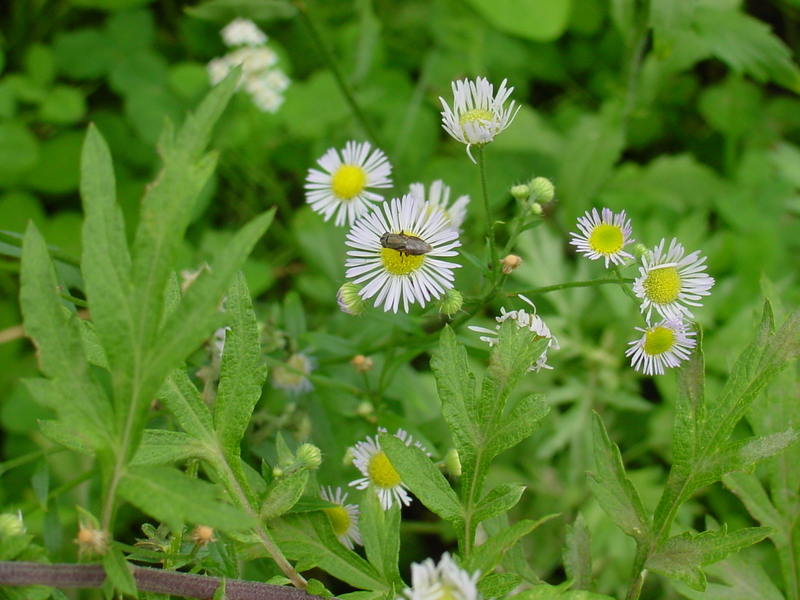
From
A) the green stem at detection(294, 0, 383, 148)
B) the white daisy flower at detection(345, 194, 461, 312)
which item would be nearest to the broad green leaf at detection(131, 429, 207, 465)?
the white daisy flower at detection(345, 194, 461, 312)

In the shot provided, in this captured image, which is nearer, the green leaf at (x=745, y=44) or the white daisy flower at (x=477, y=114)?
the white daisy flower at (x=477, y=114)

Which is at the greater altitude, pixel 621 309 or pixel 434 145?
pixel 434 145

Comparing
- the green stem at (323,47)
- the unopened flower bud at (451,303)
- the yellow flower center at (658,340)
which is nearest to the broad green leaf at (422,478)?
the unopened flower bud at (451,303)

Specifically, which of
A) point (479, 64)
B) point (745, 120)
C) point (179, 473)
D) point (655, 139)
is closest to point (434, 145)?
point (479, 64)

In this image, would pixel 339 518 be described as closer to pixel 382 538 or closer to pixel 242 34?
pixel 382 538

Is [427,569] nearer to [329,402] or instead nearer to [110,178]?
[110,178]

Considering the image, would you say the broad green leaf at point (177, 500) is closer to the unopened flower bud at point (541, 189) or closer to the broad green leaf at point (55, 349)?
the broad green leaf at point (55, 349)
